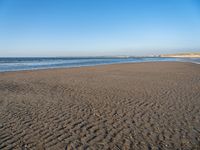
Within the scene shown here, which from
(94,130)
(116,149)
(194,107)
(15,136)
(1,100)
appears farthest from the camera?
(1,100)

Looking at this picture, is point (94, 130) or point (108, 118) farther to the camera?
point (108, 118)

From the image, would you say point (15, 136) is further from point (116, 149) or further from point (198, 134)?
point (198, 134)

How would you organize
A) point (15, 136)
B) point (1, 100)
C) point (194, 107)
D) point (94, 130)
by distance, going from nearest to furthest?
point (15, 136) → point (94, 130) → point (194, 107) → point (1, 100)

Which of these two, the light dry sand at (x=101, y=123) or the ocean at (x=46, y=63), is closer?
the light dry sand at (x=101, y=123)

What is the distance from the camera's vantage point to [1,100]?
8.16 meters

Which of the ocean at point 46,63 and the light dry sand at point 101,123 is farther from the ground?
the ocean at point 46,63

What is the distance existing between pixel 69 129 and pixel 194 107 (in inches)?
217

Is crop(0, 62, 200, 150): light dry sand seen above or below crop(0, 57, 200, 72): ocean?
below

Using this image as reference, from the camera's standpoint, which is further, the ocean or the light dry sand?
the ocean

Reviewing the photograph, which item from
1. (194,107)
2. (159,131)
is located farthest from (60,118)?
(194,107)

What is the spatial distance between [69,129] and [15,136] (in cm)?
156

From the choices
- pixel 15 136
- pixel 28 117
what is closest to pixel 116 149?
pixel 15 136

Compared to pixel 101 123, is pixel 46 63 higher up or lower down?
higher up

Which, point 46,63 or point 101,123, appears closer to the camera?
point 101,123
